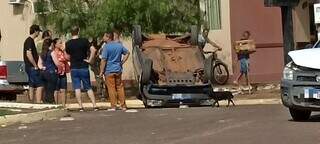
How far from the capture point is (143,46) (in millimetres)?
18781

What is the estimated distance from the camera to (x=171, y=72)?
1802 centimetres

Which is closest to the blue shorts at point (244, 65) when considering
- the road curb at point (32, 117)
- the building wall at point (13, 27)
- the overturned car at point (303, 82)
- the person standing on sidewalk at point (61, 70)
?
the person standing on sidewalk at point (61, 70)

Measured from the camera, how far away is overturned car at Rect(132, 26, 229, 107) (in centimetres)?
1752

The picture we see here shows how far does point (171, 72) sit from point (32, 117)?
4343 mm

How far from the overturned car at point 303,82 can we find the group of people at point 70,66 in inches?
187

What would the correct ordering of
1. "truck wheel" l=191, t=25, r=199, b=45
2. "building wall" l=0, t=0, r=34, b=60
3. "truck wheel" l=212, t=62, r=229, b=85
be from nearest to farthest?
"truck wheel" l=191, t=25, r=199, b=45 → "truck wheel" l=212, t=62, r=229, b=85 → "building wall" l=0, t=0, r=34, b=60

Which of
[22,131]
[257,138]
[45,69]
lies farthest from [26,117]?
[257,138]

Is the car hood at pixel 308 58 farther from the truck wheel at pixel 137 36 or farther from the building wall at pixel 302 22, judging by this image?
the building wall at pixel 302 22

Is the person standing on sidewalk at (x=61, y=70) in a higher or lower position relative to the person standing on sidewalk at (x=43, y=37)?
lower

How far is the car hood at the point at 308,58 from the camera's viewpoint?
1260cm

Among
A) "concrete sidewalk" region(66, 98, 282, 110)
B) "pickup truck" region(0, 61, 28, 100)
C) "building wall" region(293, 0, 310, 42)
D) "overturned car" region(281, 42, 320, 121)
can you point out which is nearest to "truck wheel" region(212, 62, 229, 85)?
"building wall" region(293, 0, 310, 42)

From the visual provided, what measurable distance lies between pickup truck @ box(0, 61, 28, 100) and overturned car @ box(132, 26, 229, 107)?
2810 mm

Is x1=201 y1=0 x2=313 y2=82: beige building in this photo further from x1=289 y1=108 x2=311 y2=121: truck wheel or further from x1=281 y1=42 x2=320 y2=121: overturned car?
x1=281 y1=42 x2=320 y2=121: overturned car

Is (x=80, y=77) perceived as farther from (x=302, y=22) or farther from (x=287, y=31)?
(x=302, y=22)
